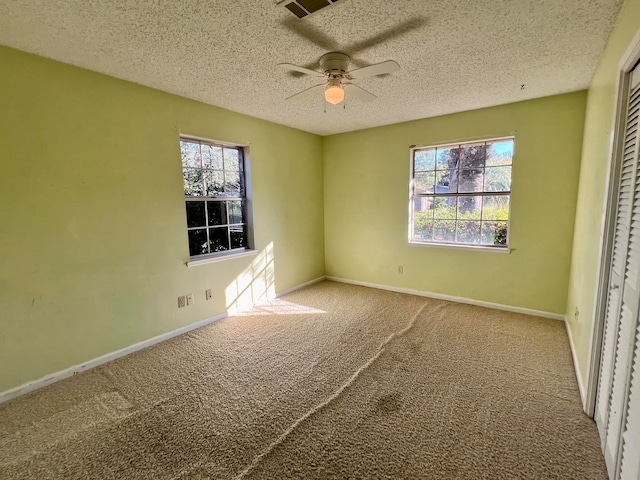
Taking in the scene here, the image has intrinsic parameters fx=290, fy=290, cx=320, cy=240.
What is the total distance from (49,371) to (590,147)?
4.70 metres

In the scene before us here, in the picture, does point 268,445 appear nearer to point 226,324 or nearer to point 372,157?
point 226,324

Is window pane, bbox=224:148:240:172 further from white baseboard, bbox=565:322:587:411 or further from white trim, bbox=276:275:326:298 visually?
white baseboard, bbox=565:322:587:411

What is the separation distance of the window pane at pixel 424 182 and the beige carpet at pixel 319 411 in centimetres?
186

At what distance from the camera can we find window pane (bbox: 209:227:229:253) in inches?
134

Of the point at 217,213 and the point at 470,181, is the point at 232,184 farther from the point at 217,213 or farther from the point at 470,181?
the point at 470,181

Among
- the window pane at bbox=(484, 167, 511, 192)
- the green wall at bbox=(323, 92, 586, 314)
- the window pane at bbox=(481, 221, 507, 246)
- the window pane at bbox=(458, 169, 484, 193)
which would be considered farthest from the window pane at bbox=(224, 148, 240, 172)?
the window pane at bbox=(481, 221, 507, 246)

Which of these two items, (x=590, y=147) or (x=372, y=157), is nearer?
(x=590, y=147)

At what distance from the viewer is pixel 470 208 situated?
366 centimetres

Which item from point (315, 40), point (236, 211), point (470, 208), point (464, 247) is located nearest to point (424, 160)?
point (470, 208)

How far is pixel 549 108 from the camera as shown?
3.04m

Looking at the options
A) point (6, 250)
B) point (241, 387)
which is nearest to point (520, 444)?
point (241, 387)

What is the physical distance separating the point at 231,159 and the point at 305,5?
224cm

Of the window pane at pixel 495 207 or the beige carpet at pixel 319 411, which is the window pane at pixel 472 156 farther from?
the beige carpet at pixel 319 411

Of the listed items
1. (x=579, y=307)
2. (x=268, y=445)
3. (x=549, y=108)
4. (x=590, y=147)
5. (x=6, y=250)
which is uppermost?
(x=549, y=108)
